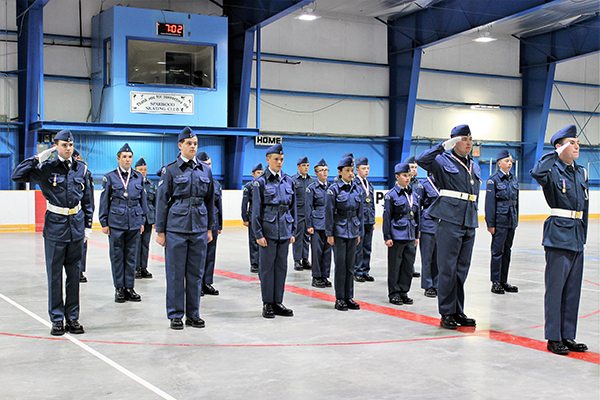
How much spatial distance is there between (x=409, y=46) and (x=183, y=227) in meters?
20.3

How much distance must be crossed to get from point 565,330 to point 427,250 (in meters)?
3.24

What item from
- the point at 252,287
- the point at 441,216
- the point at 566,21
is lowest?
the point at 252,287

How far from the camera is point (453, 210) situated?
7605 millimetres

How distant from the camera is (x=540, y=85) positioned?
29672mm

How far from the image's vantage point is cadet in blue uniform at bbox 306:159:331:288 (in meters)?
11.1

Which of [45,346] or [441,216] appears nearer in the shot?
[45,346]

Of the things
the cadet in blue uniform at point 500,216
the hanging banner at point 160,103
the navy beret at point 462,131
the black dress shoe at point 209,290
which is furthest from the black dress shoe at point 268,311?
the hanging banner at point 160,103

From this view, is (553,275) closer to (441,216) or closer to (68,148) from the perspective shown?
(441,216)

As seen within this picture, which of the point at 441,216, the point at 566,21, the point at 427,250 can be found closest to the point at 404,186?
the point at 427,250

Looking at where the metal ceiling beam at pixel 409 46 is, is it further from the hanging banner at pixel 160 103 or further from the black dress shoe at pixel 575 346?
the black dress shoe at pixel 575 346

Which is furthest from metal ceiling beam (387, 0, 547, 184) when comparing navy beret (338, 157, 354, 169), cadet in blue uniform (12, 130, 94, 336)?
cadet in blue uniform (12, 130, 94, 336)

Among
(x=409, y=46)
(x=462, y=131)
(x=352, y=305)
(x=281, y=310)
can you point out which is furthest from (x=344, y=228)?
(x=409, y=46)

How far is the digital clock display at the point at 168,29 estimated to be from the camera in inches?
862

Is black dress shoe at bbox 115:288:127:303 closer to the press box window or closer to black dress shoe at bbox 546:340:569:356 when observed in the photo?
black dress shoe at bbox 546:340:569:356
